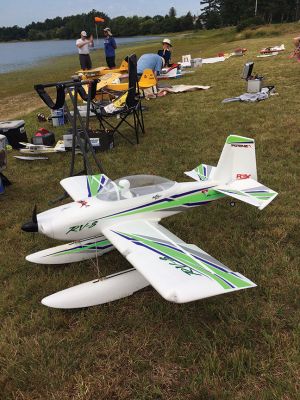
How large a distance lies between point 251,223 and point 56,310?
323cm

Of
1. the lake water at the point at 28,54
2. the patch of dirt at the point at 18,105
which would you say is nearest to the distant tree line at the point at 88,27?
the lake water at the point at 28,54

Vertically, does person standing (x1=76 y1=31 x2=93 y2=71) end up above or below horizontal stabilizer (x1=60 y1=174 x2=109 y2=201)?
above

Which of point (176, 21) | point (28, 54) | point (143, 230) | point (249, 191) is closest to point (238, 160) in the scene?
point (249, 191)

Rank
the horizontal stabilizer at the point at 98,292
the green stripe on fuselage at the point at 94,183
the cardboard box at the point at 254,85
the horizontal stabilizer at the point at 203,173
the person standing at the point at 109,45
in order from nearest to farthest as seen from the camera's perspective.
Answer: the horizontal stabilizer at the point at 98,292 < the green stripe on fuselage at the point at 94,183 < the horizontal stabilizer at the point at 203,173 < the cardboard box at the point at 254,85 < the person standing at the point at 109,45

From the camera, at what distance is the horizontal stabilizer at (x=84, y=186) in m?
5.13

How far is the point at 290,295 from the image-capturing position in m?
3.97

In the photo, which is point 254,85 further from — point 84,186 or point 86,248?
point 86,248

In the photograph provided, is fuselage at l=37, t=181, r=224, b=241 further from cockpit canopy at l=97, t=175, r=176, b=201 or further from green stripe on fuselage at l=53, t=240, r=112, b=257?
green stripe on fuselage at l=53, t=240, r=112, b=257

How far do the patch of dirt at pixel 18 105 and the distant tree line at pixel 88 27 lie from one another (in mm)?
78076

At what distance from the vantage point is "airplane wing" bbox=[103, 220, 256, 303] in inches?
120

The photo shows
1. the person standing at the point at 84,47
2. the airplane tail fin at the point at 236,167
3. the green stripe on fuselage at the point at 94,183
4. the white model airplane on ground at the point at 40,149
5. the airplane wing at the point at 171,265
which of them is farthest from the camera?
the person standing at the point at 84,47

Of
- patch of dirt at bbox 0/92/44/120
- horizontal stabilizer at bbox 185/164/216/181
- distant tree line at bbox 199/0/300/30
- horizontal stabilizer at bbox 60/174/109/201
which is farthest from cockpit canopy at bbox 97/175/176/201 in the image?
distant tree line at bbox 199/0/300/30

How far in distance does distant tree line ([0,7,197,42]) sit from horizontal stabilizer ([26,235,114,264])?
9453cm

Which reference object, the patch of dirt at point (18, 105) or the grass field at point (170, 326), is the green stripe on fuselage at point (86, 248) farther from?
the patch of dirt at point (18, 105)
